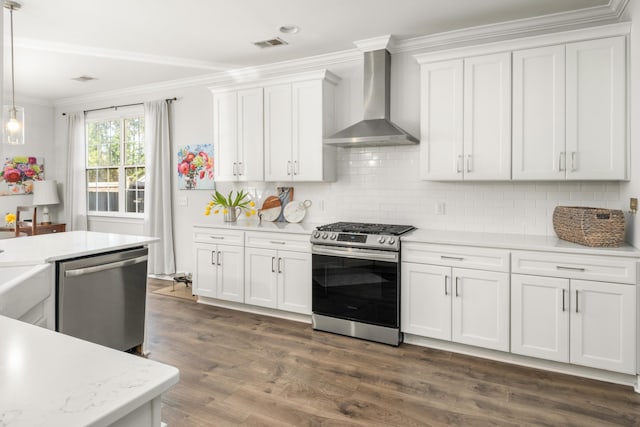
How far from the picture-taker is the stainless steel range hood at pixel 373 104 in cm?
382

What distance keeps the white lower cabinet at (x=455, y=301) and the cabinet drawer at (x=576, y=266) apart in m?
0.15

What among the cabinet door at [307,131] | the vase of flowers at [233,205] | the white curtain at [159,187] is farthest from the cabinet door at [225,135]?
the white curtain at [159,187]

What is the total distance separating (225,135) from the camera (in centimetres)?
473

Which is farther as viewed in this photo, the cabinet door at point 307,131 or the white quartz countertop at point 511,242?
the cabinet door at point 307,131

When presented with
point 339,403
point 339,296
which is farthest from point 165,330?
point 339,403

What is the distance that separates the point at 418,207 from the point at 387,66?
1.43 meters

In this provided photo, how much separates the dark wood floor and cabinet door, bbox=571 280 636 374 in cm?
18

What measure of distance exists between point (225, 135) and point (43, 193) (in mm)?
4001

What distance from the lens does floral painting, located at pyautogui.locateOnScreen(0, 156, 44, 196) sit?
647 centimetres

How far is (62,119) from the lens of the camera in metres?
6.91

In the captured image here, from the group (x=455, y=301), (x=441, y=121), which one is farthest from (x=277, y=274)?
(x=441, y=121)

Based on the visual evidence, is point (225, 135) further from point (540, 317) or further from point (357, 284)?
point (540, 317)

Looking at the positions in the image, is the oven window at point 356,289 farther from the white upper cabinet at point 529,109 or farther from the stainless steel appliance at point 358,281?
the white upper cabinet at point 529,109

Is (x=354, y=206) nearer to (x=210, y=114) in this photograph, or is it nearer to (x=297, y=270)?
(x=297, y=270)
